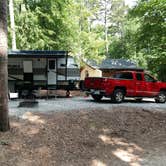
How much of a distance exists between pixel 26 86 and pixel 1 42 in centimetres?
1063

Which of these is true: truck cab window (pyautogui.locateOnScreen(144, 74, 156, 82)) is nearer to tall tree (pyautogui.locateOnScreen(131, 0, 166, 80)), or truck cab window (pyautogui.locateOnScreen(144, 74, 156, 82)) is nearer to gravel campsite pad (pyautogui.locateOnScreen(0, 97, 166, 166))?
tall tree (pyautogui.locateOnScreen(131, 0, 166, 80))

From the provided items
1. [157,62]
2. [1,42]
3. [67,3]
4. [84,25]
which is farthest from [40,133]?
[84,25]

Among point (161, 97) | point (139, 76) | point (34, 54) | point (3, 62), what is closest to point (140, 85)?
point (139, 76)

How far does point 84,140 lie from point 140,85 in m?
9.21

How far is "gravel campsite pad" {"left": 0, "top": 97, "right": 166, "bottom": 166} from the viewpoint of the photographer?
335 inches

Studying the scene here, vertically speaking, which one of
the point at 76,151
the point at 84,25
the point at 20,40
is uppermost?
the point at 84,25

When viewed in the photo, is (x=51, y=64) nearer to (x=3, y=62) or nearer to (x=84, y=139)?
(x=84, y=139)

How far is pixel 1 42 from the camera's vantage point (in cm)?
930

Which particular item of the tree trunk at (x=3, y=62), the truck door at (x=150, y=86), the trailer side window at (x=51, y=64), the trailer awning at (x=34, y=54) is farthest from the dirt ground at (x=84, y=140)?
the trailer side window at (x=51, y=64)

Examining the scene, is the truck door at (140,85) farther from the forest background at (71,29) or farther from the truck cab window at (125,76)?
the forest background at (71,29)

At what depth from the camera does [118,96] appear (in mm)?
17625

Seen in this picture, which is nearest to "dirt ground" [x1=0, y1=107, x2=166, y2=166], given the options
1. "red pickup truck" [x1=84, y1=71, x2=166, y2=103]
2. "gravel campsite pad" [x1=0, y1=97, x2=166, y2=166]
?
"gravel campsite pad" [x1=0, y1=97, x2=166, y2=166]

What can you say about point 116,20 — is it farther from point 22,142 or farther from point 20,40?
point 22,142

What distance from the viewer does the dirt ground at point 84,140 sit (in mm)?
8500
